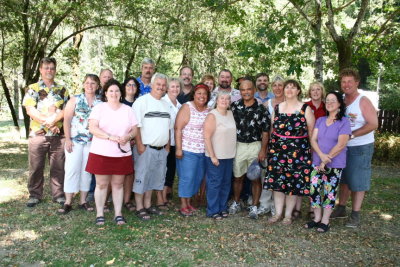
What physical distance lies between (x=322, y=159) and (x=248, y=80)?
4.80ft

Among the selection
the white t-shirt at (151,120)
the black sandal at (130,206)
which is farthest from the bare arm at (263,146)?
the black sandal at (130,206)

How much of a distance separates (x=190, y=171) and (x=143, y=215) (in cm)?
90

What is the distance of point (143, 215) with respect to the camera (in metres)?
5.21

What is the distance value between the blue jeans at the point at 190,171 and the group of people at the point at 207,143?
0.01 m

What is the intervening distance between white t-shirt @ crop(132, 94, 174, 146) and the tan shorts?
1.11m

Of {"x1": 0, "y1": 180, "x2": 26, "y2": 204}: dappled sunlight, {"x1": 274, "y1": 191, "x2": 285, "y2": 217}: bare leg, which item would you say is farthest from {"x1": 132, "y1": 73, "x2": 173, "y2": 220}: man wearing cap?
{"x1": 0, "y1": 180, "x2": 26, "y2": 204}: dappled sunlight

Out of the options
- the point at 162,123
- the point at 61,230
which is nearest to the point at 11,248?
the point at 61,230

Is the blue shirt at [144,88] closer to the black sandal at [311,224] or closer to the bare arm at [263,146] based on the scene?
the bare arm at [263,146]

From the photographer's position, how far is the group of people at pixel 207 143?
15.6ft

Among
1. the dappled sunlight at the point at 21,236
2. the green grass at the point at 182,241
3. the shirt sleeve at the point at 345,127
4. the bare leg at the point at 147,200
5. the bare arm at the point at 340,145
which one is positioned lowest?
the dappled sunlight at the point at 21,236

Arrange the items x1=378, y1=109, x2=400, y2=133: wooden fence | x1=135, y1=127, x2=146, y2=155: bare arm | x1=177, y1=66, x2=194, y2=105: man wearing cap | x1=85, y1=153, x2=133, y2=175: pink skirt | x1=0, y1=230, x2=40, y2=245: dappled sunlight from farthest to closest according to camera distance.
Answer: x1=378, y1=109, x2=400, y2=133: wooden fence → x1=177, y1=66, x2=194, y2=105: man wearing cap → x1=135, y1=127, x2=146, y2=155: bare arm → x1=85, y1=153, x2=133, y2=175: pink skirt → x1=0, y1=230, x2=40, y2=245: dappled sunlight

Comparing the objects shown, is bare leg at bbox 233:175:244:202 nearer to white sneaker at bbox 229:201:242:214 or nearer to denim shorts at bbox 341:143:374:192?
white sneaker at bbox 229:201:242:214

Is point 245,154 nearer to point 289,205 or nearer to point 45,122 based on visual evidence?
point 289,205

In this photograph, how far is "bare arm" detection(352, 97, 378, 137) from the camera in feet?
15.9
